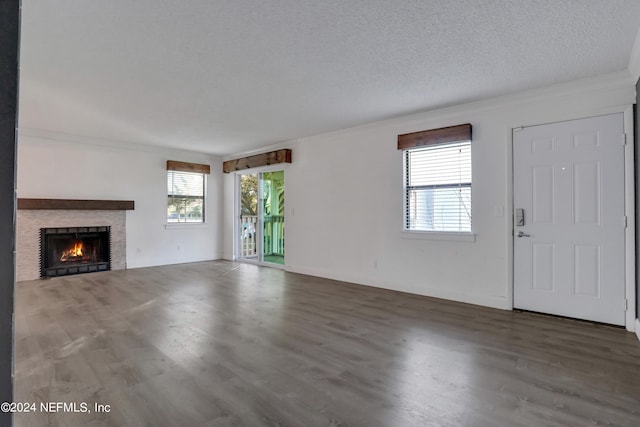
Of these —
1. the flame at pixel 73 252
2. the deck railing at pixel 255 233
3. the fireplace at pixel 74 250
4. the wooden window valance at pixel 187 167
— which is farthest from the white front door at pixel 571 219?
the flame at pixel 73 252

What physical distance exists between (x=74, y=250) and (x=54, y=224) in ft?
1.99

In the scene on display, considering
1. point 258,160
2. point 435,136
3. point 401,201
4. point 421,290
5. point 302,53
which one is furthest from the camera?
point 258,160

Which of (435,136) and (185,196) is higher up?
(435,136)

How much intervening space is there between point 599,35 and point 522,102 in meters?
1.27

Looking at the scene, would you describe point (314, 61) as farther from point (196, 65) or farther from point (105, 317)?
point (105, 317)

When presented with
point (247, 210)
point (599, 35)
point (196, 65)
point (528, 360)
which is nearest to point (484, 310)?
point (528, 360)

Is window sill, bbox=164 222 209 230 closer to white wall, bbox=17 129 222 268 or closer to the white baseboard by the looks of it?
white wall, bbox=17 129 222 268

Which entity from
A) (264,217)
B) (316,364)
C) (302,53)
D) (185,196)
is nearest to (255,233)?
(264,217)

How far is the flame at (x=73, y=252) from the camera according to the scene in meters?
6.02

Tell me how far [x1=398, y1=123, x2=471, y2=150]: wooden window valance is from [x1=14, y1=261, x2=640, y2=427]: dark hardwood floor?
6.89 feet

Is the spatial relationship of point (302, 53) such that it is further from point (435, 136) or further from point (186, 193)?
point (186, 193)

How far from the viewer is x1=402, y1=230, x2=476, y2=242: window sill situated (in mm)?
4250

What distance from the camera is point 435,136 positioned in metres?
4.46

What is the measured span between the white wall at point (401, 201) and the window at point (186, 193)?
85.3 inches
